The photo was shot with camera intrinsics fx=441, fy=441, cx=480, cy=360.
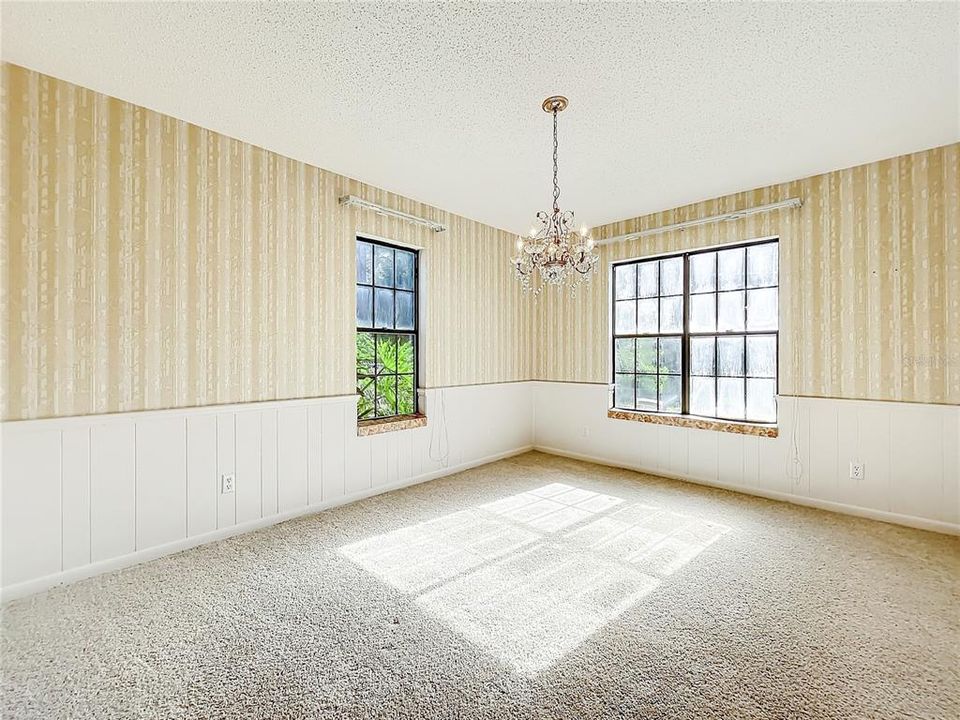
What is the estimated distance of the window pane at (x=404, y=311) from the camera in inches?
167

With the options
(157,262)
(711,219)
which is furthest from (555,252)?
(157,262)

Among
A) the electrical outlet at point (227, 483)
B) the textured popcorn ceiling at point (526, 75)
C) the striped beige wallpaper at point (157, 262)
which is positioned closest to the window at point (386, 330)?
the striped beige wallpaper at point (157, 262)

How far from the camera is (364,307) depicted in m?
3.93

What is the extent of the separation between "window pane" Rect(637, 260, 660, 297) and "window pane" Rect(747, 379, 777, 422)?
51.2 inches

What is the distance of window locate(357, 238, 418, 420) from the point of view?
12.9 feet

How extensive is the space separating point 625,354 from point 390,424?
2672 mm

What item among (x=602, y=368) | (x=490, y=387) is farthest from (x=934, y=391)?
(x=490, y=387)

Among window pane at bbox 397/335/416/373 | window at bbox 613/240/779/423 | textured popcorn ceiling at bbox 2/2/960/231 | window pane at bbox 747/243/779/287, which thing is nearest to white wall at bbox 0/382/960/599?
window at bbox 613/240/779/423

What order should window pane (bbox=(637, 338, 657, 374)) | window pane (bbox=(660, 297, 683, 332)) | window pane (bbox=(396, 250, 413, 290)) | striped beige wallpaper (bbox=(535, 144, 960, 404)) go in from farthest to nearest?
window pane (bbox=(637, 338, 657, 374)) < window pane (bbox=(660, 297, 683, 332)) < window pane (bbox=(396, 250, 413, 290)) < striped beige wallpaper (bbox=(535, 144, 960, 404))

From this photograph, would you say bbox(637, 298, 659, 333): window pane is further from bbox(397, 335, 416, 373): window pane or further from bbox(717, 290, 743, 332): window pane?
bbox(397, 335, 416, 373): window pane

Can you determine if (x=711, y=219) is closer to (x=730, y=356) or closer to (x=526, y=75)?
(x=730, y=356)

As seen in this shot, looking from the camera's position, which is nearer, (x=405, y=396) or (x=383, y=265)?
(x=383, y=265)

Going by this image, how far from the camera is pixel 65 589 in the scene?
2.30 m

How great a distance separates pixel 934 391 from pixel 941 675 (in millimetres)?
2270
